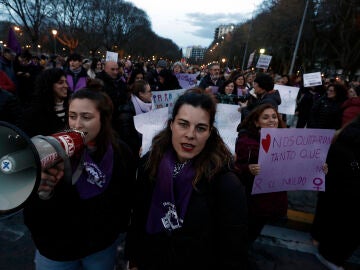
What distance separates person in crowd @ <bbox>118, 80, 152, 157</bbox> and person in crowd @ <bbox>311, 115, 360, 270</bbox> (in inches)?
90.3

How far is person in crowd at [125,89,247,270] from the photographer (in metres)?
1.46

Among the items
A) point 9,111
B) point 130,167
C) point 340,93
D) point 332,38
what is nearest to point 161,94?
point 9,111

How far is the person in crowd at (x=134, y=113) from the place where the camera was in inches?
137

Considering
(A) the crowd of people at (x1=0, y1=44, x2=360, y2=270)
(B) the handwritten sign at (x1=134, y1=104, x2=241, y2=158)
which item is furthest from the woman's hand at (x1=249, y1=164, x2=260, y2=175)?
(A) the crowd of people at (x1=0, y1=44, x2=360, y2=270)

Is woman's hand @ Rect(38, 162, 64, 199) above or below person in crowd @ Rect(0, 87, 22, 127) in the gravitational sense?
above

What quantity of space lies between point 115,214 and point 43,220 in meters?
0.40

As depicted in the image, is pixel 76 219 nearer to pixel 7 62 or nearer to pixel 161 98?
pixel 161 98

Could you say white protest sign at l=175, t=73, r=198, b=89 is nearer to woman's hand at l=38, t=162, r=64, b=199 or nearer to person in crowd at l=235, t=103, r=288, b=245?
person in crowd at l=235, t=103, r=288, b=245

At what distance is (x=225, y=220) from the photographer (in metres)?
1.45

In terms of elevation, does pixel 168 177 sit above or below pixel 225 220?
above

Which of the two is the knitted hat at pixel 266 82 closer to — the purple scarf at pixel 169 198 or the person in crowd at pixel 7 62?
the purple scarf at pixel 169 198

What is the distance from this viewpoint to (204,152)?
5.37 feet

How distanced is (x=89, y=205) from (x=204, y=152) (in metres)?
0.74

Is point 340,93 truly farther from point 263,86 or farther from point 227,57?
point 227,57
